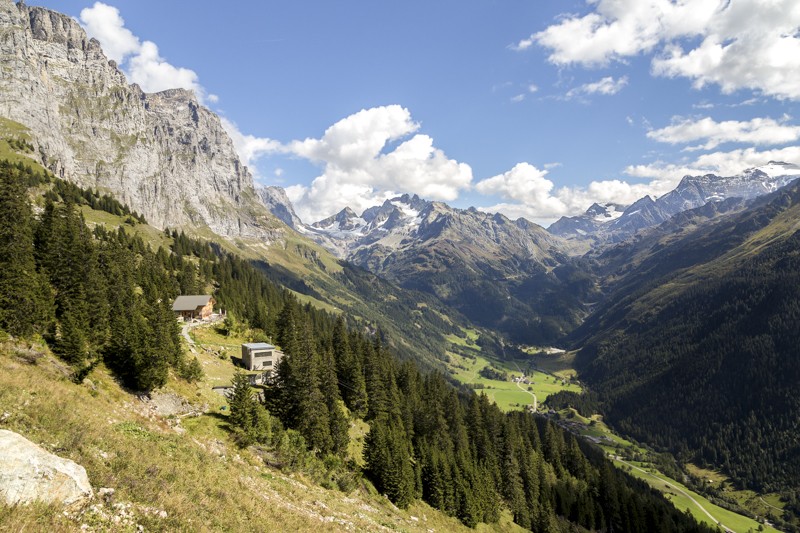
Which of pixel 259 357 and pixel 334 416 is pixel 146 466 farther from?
pixel 259 357

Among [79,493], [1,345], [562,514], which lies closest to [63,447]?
[79,493]

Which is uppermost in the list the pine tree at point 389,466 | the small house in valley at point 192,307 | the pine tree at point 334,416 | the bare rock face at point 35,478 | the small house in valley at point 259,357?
the small house in valley at point 192,307

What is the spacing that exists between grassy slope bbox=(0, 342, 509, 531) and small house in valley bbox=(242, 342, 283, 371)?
32504mm

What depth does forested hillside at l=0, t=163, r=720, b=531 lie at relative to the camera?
42.3m

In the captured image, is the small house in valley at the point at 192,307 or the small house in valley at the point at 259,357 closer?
the small house in valley at the point at 259,357

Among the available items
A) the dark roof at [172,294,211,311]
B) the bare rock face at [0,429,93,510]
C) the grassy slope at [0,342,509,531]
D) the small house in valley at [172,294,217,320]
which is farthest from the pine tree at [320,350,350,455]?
the small house in valley at [172,294,217,320]

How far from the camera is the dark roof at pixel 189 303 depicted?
3659 inches

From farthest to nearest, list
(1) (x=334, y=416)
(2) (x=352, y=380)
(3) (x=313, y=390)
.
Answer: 1. (2) (x=352, y=380)
2. (1) (x=334, y=416)
3. (3) (x=313, y=390)

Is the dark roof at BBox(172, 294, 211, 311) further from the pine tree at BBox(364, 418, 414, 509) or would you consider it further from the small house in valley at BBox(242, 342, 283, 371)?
the pine tree at BBox(364, 418, 414, 509)

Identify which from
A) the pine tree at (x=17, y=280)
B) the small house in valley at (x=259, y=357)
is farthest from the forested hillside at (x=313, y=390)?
the small house in valley at (x=259, y=357)

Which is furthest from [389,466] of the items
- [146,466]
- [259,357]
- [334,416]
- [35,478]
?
[35,478]

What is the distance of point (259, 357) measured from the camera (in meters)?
74.4

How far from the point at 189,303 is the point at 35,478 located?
89.7 metres

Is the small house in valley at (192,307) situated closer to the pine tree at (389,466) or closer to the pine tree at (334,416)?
the pine tree at (334,416)
